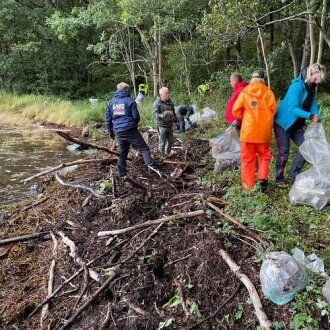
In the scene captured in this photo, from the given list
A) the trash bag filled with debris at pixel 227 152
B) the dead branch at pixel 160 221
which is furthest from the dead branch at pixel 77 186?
the trash bag filled with debris at pixel 227 152

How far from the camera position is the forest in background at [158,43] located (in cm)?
824

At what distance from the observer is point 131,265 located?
413 centimetres

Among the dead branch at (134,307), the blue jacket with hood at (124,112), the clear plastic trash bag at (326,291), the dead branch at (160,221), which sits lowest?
the dead branch at (134,307)

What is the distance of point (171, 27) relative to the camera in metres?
12.5

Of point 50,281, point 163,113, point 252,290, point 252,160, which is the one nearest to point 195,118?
point 163,113

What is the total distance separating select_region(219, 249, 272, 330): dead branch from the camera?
10.1 feet

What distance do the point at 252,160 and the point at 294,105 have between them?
0.94m

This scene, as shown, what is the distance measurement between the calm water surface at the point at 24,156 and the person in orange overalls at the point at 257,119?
419 centimetres

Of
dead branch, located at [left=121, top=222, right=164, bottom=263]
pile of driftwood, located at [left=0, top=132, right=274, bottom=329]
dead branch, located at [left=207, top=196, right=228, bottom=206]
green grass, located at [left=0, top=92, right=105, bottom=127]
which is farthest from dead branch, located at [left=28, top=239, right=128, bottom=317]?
green grass, located at [left=0, top=92, right=105, bottom=127]

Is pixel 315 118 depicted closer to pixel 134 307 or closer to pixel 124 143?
pixel 124 143

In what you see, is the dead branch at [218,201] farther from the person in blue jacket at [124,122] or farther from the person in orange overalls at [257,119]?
the person in blue jacket at [124,122]

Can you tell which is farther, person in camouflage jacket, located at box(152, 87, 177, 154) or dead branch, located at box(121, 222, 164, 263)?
person in camouflage jacket, located at box(152, 87, 177, 154)

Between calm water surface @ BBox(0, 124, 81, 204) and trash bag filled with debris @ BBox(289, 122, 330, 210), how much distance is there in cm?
483

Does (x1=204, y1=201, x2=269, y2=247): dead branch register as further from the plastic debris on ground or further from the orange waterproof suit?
the plastic debris on ground
